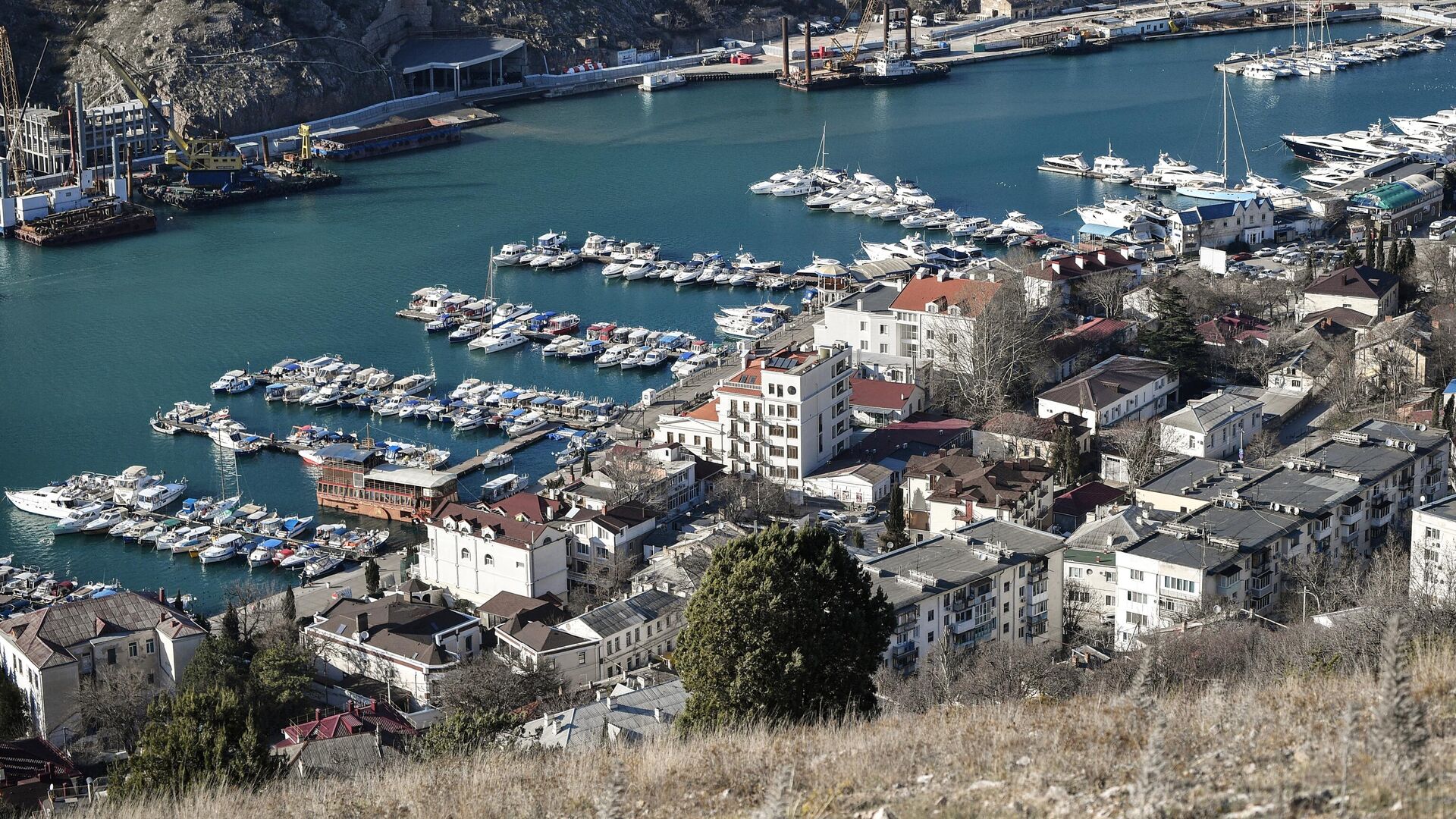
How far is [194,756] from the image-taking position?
938cm

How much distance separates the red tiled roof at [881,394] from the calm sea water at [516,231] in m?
3.22

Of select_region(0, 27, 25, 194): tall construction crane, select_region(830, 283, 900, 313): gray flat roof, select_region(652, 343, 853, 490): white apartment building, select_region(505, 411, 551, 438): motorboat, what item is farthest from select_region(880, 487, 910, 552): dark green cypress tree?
select_region(0, 27, 25, 194): tall construction crane

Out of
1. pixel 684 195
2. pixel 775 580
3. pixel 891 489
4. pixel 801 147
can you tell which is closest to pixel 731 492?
pixel 891 489

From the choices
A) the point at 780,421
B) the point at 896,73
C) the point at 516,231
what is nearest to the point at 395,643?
the point at 780,421

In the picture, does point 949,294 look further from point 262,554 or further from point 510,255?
point 510,255

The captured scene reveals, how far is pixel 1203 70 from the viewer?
44.0 metres

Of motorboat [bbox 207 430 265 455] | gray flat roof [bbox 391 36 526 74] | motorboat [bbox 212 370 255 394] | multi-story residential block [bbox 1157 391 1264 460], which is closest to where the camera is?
multi-story residential block [bbox 1157 391 1264 460]

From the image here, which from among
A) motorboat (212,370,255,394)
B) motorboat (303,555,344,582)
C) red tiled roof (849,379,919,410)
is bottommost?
motorboat (303,555,344,582)

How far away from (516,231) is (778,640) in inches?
871

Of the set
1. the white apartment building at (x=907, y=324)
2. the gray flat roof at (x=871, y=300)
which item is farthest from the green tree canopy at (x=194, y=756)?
the gray flat roof at (x=871, y=300)

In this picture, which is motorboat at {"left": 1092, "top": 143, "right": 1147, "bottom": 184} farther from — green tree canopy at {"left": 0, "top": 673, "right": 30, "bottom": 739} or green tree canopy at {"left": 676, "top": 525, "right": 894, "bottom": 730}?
green tree canopy at {"left": 676, "top": 525, "right": 894, "bottom": 730}

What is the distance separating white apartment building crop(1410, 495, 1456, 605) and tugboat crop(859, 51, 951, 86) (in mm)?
30993

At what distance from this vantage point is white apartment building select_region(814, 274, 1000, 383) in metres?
20.5

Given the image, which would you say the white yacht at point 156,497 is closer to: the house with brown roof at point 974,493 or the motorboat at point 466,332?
the motorboat at point 466,332
